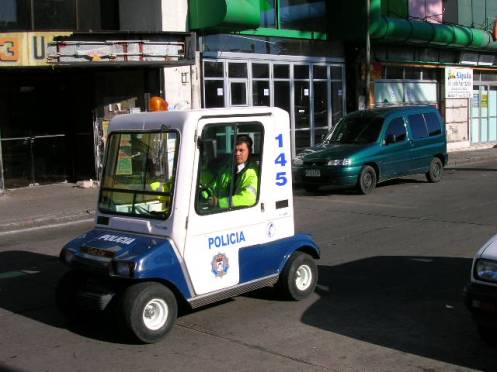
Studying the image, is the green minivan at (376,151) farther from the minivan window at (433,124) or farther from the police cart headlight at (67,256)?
the police cart headlight at (67,256)

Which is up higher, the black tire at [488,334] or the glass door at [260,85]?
the glass door at [260,85]

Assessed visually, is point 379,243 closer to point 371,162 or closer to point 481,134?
point 371,162

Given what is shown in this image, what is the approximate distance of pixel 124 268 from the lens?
5195 mm

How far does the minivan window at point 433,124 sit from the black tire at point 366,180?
8.03 feet

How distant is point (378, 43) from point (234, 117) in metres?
19.5

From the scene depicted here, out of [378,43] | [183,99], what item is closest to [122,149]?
[183,99]

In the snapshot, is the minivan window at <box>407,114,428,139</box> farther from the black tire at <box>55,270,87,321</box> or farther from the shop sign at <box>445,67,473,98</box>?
the shop sign at <box>445,67,473,98</box>

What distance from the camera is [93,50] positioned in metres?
15.2

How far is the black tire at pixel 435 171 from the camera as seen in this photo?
648 inches

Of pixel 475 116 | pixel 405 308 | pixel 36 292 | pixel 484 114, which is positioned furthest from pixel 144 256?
pixel 484 114

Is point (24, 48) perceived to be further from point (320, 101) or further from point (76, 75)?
point (320, 101)

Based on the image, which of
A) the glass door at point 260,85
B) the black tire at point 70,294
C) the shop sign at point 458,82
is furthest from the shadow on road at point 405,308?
the shop sign at point 458,82

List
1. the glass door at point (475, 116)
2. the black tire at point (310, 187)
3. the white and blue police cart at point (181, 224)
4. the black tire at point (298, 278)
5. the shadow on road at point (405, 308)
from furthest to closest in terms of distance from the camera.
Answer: the glass door at point (475, 116)
the black tire at point (310, 187)
the black tire at point (298, 278)
the white and blue police cart at point (181, 224)
the shadow on road at point (405, 308)

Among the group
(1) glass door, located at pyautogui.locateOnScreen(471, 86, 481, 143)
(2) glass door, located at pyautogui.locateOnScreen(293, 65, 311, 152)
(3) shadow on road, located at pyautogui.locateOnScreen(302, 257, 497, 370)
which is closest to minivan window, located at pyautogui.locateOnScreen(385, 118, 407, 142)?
(2) glass door, located at pyautogui.locateOnScreen(293, 65, 311, 152)
